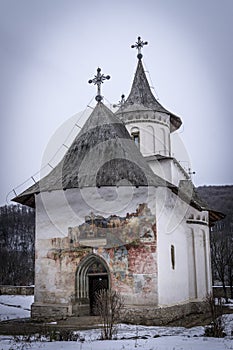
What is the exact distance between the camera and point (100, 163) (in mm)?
17969

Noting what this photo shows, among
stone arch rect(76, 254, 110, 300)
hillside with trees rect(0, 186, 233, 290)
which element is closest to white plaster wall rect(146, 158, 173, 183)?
stone arch rect(76, 254, 110, 300)

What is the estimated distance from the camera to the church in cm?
1598

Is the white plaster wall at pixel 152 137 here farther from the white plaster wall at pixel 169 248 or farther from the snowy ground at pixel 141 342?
the snowy ground at pixel 141 342

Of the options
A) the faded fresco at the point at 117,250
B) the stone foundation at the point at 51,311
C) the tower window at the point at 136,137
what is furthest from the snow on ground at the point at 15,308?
the tower window at the point at 136,137

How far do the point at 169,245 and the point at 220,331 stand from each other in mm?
6197

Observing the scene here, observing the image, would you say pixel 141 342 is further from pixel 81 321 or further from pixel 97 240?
pixel 97 240

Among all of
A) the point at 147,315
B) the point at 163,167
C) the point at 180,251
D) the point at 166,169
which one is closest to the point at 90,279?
the point at 147,315

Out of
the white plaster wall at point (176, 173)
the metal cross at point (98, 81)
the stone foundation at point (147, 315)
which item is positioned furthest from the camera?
the white plaster wall at point (176, 173)

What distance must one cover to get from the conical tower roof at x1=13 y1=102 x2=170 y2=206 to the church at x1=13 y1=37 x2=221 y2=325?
4cm

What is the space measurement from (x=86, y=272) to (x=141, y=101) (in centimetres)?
1164

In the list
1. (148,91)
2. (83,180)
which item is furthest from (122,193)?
(148,91)

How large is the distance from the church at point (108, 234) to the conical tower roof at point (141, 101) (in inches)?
191

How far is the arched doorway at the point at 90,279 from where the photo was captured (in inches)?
661

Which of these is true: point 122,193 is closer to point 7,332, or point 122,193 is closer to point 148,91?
point 7,332
